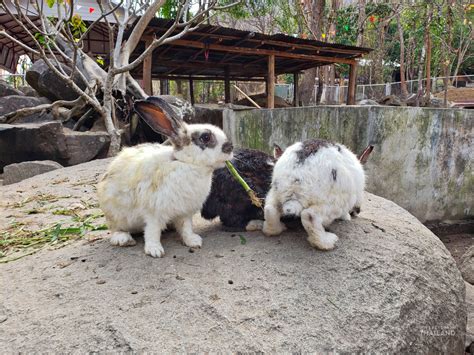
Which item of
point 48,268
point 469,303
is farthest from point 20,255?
point 469,303

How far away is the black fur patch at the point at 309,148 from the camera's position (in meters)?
2.69

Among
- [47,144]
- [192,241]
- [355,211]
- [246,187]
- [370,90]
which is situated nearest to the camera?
[192,241]

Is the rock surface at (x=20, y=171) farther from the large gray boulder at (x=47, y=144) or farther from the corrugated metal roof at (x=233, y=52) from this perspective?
the corrugated metal roof at (x=233, y=52)

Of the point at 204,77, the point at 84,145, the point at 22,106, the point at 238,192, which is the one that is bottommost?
the point at 84,145

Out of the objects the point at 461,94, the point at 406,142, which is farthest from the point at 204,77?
the point at 461,94

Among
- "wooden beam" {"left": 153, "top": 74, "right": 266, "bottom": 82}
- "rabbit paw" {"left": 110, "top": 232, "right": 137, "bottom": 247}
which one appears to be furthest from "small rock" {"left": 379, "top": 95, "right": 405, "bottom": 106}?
"rabbit paw" {"left": 110, "top": 232, "right": 137, "bottom": 247}

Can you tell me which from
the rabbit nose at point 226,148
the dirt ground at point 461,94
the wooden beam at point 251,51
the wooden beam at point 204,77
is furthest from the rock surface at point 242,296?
the dirt ground at point 461,94

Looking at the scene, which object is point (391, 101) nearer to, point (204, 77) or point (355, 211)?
point (204, 77)

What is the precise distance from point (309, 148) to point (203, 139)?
745 millimetres

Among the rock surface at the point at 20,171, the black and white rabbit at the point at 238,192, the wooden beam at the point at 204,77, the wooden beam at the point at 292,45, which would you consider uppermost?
the wooden beam at the point at 292,45

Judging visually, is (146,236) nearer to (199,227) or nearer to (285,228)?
(199,227)

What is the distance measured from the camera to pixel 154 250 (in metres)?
2.56

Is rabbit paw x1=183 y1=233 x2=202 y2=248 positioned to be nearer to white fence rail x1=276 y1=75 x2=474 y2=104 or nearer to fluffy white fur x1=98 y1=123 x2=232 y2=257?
fluffy white fur x1=98 y1=123 x2=232 y2=257

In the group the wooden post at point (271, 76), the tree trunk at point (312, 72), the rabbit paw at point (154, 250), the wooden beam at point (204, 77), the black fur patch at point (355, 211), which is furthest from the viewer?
the tree trunk at point (312, 72)
